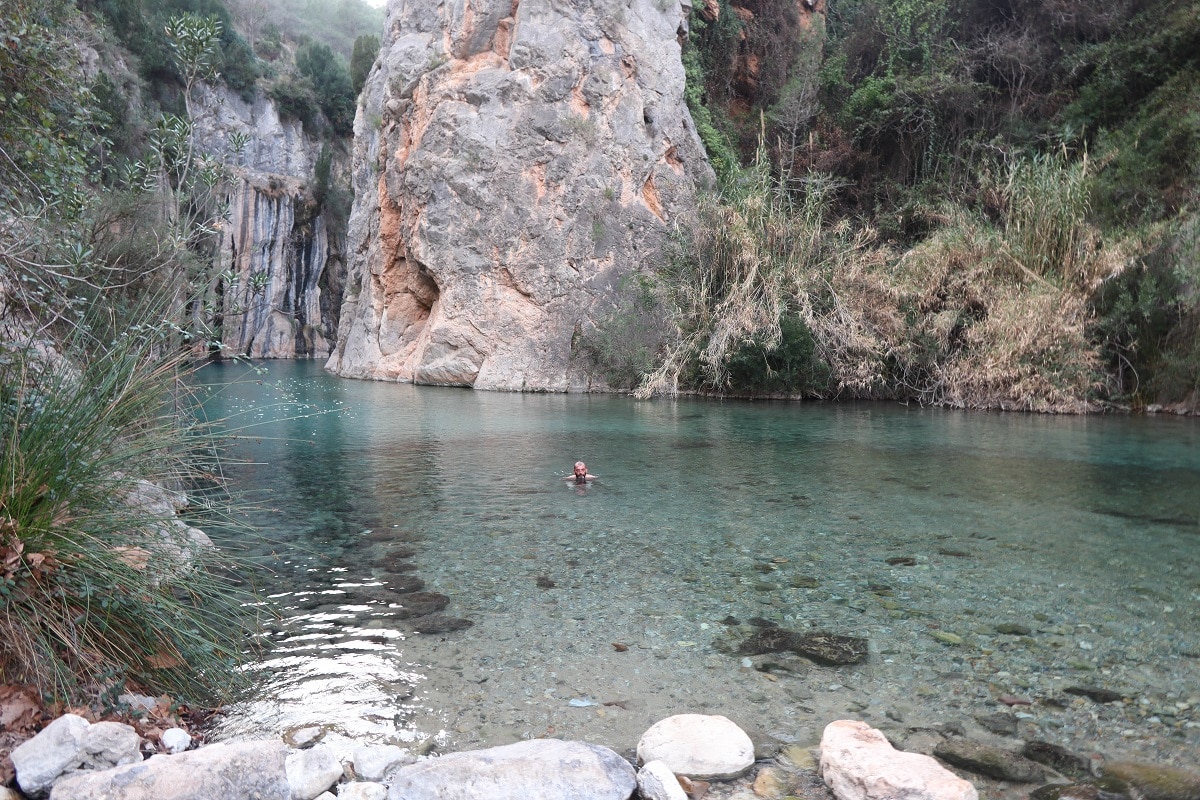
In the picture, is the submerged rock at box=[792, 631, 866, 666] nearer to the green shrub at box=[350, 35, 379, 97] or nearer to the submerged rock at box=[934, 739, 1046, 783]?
the submerged rock at box=[934, 739, 1046, 783]

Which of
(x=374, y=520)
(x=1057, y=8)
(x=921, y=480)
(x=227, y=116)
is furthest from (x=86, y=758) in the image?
(x=227, y=116)

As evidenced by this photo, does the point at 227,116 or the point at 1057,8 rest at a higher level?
the point at 227,116

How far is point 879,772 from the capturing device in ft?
7.47

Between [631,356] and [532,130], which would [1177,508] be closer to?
[631,356]

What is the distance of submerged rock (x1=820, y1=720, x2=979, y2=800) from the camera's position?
7.27 ft

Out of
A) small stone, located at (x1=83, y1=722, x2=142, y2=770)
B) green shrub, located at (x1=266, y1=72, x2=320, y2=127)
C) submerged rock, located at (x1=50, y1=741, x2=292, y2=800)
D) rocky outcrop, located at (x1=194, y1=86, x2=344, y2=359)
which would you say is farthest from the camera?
green shrub, located at (x1=266, y1=72, x2=320, y2=127)

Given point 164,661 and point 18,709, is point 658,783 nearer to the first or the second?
point 164,661

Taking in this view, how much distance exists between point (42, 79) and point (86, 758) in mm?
3790

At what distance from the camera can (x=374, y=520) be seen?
19.3 feet

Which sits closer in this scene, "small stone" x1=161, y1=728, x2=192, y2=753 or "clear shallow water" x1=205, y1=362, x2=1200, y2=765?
"small stone" x1=161, y1=728, x2=192, y2=753

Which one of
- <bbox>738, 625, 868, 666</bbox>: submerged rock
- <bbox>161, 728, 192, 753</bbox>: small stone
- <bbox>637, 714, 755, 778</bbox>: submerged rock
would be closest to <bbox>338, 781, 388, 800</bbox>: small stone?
<bbox>161, 728, 192, 753</bbox>: small stone

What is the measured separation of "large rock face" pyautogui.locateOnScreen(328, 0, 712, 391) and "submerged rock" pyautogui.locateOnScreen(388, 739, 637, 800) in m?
16.7

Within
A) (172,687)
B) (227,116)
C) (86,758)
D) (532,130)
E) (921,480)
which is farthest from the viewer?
(227,116)

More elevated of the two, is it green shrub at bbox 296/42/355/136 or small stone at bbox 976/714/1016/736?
green shrub at bbox 296/42/355/136
